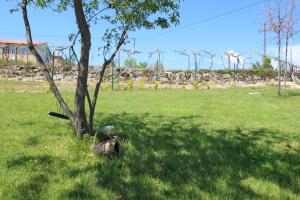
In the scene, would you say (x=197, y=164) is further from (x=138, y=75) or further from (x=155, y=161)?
(x=138, y=75)

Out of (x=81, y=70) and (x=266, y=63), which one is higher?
(x=266, y=63)

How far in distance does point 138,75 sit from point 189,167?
2443 centimetres

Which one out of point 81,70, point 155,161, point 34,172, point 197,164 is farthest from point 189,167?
point 81,70

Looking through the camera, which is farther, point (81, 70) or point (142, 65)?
point (142, 65)

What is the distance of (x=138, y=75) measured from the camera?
29312 millimetres

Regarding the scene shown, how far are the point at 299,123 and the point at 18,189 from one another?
720cm

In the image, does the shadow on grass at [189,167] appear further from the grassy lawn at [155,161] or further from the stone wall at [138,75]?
the stone wall at [138,75]

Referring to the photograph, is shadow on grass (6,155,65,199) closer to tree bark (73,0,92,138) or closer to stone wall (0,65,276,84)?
tree bark (73,0,92,138)

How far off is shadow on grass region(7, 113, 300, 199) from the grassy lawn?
0.03ft

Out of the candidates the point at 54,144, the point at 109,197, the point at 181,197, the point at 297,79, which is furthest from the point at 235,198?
the point at 297,79

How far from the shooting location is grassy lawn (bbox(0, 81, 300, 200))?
13.7ft

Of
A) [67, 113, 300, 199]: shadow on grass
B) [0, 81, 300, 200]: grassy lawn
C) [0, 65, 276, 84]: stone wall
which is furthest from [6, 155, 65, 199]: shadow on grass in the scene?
[0, 65, 276, 84]: stone wall

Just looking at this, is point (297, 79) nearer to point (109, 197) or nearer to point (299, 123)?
point (299, 123)

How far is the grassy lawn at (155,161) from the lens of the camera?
164 inches
